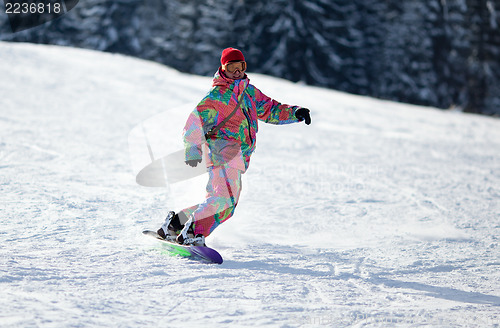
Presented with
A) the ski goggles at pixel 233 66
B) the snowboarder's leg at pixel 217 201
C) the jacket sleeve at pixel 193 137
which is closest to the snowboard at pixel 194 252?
the snowboarder's leg at pixel 217 201

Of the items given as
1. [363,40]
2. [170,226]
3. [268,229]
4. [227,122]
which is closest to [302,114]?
[227,122]

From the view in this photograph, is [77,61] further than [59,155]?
Yes

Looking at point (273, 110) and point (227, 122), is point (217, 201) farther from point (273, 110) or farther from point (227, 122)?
point (273, 110)

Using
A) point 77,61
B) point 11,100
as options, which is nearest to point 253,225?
point 11,100

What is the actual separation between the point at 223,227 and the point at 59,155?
3009mm

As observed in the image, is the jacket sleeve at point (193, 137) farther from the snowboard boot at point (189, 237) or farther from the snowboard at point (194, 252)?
the snowboard at point (194, 252)

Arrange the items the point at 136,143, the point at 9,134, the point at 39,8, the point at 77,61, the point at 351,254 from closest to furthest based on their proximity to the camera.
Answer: the point at 351,254 → the point at 9,134 → the point at 136,143 → the point at 77,61 → the point at 39,8

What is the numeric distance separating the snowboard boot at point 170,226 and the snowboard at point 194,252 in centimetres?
10

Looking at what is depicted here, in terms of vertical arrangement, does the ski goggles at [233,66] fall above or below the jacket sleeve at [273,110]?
above

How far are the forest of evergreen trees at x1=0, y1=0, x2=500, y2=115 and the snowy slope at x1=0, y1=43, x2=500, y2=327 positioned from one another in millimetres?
16022

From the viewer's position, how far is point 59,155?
6.96 meters

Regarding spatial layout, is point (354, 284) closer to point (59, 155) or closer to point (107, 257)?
point (107, 257)

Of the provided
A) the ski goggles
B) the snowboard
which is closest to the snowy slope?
the snowboard

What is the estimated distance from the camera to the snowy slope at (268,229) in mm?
3059
